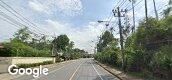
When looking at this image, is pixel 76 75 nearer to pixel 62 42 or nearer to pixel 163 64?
pixel 163 64

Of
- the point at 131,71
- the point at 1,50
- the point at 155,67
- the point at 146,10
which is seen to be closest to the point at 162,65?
the point at 155,67

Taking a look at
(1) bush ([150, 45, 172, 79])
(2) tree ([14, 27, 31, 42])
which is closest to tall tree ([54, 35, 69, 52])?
(2) tree ([14, 27, 31, 42])

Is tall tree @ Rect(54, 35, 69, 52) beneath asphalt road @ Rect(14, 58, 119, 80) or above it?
above

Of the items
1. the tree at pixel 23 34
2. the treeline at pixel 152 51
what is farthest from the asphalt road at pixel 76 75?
the tree at pixel 23 34

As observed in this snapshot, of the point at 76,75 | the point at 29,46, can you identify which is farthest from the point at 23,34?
the point at 76,75

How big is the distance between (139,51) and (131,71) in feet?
16.6

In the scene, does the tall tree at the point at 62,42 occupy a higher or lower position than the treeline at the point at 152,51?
higher

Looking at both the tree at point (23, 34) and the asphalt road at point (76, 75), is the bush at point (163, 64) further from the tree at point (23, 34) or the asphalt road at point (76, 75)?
the tree at point (23, 34)

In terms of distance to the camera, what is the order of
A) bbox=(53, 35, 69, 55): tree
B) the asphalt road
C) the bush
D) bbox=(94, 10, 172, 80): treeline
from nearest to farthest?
the bush
bbox=(94, 10, 172, 80): treeline
the asphalt road
bbox=(53, 35, 69, 55): tree

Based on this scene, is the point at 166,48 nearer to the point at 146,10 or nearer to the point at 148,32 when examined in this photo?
the point at 148,32

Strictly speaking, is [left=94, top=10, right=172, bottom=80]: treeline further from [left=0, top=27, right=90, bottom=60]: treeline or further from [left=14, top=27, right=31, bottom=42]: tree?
[left=14, top=27, right=31, bottom=42]: tree

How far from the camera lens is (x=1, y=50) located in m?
43.7

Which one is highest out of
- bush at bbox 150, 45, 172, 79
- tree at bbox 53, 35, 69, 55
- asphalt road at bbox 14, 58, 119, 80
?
tree at bbox 53, 35, 69, 55

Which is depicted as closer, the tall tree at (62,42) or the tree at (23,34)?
the tree at (23,34)
